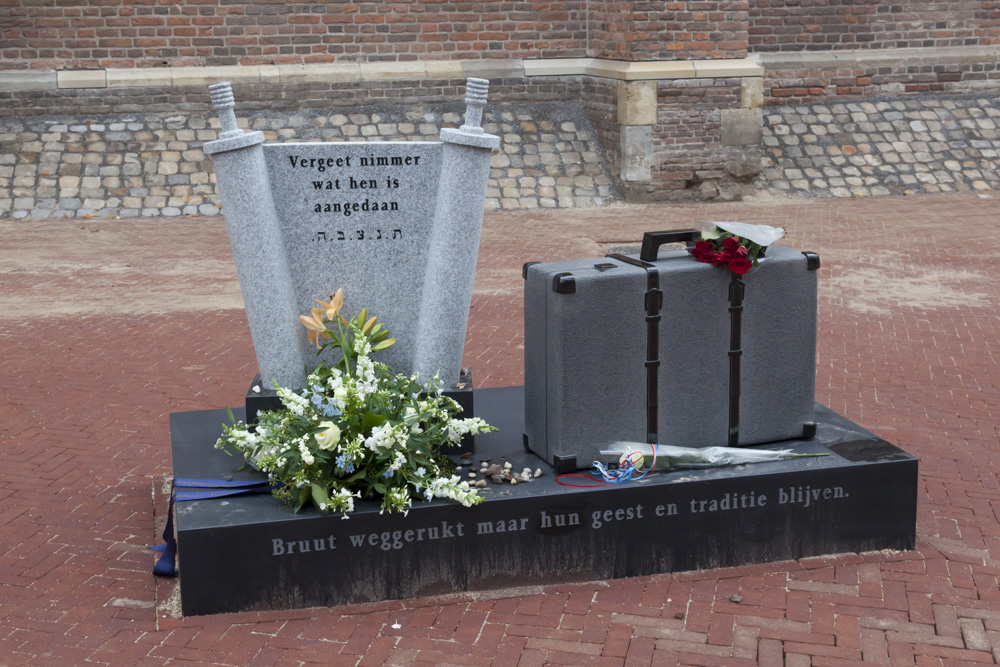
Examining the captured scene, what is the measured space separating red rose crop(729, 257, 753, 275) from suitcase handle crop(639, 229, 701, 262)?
0.73 feet

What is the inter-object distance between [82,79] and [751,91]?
8193mm

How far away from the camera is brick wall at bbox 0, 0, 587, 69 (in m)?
13.5

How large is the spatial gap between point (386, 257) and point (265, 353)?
0.67m

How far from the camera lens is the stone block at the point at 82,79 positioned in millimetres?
13453

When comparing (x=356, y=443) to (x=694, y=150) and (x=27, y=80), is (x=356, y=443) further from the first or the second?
(x=27, y=80)

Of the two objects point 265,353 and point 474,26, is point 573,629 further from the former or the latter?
point 474,26

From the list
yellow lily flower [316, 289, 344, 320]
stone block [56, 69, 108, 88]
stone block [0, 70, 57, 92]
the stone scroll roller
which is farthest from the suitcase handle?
stone block [0, 70, 57, 92]

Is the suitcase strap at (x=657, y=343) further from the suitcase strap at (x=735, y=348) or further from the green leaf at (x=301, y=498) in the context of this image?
the green leaf at (x=301, y=498)

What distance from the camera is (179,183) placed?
12766 millimetres

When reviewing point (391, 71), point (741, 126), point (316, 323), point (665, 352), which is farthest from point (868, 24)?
point (316, 323)

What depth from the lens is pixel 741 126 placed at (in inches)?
534

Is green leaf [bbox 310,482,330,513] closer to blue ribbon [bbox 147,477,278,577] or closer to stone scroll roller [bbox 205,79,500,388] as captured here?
blue ribbon [bbox 147,477,278,577]

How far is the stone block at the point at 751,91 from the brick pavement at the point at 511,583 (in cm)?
361

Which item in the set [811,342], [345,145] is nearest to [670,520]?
[811,342]
